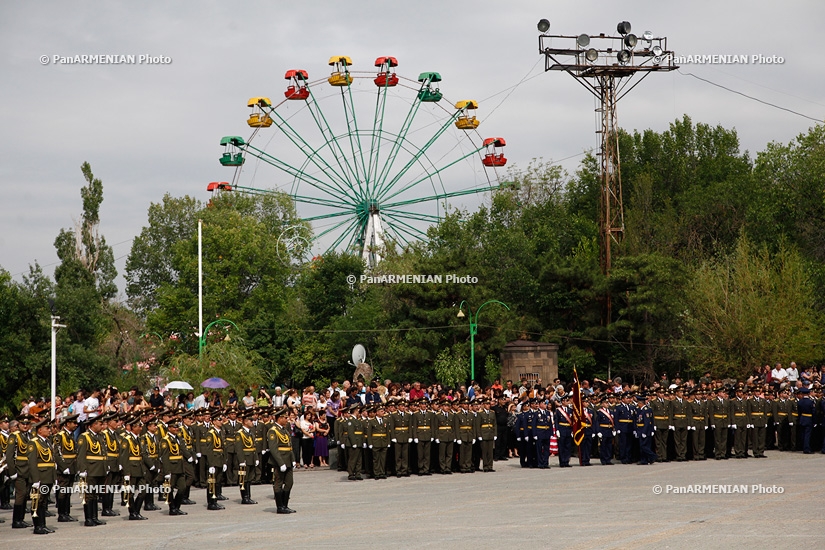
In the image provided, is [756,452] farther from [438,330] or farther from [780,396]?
[438,330]

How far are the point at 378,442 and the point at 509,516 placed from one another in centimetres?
769

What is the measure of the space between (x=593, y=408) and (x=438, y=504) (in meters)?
9.13

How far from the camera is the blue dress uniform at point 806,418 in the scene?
27.8m

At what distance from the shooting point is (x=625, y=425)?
26359mm

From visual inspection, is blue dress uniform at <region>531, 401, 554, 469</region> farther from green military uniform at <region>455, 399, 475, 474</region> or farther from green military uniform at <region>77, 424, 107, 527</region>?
green military uniform at <region>77, 424, 107, 527</region>

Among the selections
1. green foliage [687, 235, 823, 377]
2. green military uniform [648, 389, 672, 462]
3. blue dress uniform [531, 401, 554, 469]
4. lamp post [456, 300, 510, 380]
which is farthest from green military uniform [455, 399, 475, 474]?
green foliage [687, 235, 823, 377]

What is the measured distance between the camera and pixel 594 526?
50.3ft

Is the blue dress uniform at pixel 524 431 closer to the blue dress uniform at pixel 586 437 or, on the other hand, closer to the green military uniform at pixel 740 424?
the blue dress uniform at pixel 586 437

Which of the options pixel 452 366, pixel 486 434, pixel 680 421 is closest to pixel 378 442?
pixel 486 434

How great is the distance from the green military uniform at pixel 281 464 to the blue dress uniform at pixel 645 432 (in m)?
11.0

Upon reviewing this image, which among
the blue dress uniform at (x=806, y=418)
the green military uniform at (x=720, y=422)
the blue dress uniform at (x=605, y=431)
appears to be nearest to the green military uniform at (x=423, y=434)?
the blue dress uniform at (x=605, y=431)

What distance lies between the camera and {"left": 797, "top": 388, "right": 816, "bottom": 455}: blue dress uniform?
27750mm

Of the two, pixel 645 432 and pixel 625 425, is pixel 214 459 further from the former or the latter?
pixel 645 432

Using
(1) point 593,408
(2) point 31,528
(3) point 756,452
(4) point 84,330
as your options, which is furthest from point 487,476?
(4) point 84,330
